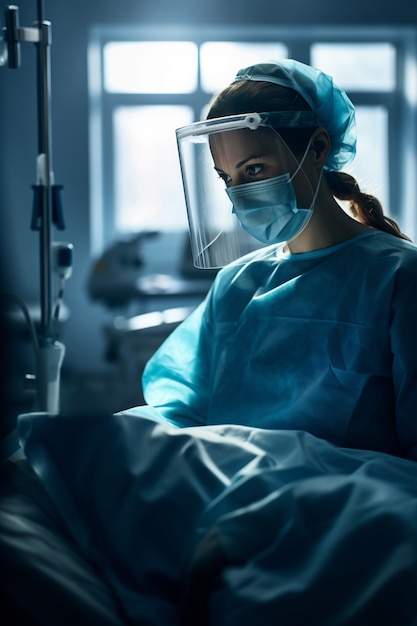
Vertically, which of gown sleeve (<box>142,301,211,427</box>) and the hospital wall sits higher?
the hospital wall

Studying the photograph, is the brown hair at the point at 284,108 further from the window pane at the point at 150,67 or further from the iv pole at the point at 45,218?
the window pane at the point at 150,67

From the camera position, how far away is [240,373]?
123 centimetres

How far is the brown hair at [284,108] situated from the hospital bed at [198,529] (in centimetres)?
54

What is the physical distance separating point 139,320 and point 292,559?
2.62 meters

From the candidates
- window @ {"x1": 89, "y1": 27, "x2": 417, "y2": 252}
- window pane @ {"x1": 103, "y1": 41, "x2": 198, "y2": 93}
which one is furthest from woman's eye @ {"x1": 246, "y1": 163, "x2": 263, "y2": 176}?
window pane @ {"x1": 103, "y1": 41, "x2": 198, "y2": 93}

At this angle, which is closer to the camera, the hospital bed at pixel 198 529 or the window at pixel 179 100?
the hospital bed at pixel 198 529

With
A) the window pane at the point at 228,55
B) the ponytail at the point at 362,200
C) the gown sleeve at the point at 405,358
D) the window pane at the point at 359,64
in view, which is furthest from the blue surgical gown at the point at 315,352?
the window pane at the point at 359,64

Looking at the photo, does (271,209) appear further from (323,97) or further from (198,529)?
(198,529)

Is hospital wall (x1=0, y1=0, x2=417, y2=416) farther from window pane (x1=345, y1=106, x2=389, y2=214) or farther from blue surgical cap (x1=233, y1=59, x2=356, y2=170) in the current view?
blue surgical cap (x1=233, y1=59, x2=356, y2=170)

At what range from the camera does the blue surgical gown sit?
1.10m

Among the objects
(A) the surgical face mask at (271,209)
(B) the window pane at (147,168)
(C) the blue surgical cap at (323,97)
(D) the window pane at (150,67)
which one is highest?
(D) the window pane at (150,67)

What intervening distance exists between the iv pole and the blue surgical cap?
1.44 ft

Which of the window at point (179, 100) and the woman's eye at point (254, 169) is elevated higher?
the window at point (179, 100)

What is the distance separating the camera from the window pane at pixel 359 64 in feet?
15.0
